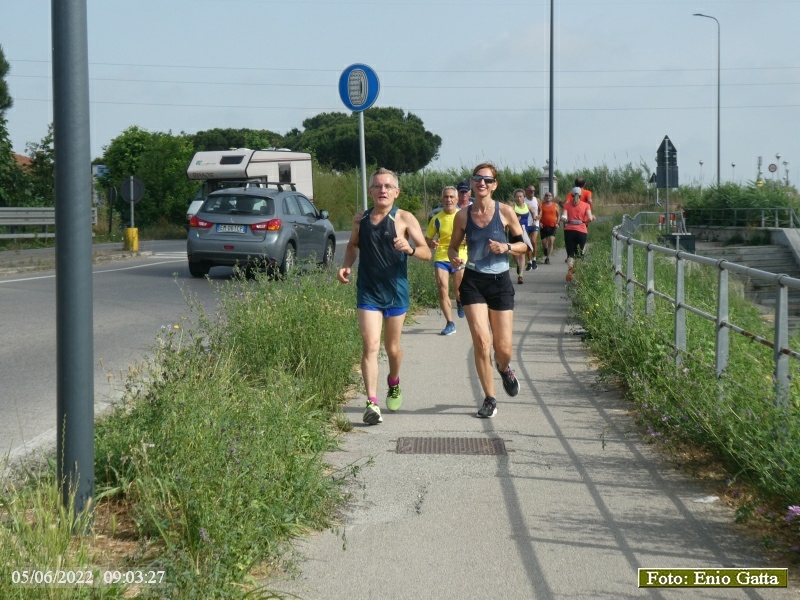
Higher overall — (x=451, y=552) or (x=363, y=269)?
(x=363, y=269)

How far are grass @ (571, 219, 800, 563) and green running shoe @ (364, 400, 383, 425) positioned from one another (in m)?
1.78

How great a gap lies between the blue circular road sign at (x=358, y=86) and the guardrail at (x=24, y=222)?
20.4m

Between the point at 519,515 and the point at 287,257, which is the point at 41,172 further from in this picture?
the point at 519,515

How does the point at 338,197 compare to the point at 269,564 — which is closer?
the point at 269,564

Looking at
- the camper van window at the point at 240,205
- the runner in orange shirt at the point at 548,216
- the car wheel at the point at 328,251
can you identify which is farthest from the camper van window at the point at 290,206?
the runner in orange shirt at the point at 548,216

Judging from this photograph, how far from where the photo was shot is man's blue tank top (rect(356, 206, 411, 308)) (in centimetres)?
817

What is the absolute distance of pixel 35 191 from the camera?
134 feet

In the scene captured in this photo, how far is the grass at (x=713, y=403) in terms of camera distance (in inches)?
210

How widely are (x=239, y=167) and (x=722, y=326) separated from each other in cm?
2744

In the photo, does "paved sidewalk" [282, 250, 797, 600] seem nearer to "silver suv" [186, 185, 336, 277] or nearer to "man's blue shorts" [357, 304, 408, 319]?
"man's blue shorts" [357, 304, 408, 319]

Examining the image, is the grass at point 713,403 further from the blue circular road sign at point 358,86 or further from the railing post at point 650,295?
the blue circular road sign at point 358,86

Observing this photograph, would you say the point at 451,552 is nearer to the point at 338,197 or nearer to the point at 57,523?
the point at 57,523

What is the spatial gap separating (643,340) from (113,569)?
18.3ft

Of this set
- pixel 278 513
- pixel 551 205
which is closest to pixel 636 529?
pixel 278 513
